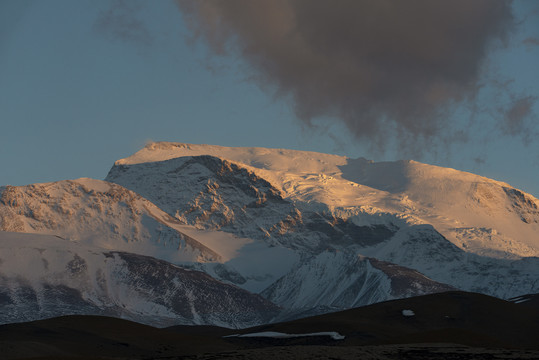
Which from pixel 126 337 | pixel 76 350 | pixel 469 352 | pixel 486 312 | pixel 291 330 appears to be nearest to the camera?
pixel 469 352

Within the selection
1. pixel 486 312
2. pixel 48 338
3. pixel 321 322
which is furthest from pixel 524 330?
pixel 48 338

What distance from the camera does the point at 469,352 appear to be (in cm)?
10206

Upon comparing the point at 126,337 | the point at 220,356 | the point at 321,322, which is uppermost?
the point at 321,322

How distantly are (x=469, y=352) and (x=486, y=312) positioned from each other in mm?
96958

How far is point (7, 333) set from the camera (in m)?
162

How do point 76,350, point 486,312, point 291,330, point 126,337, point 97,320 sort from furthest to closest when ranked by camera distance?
point 486,312
point 291,330
point 97,320
point 126,337
point 76,350

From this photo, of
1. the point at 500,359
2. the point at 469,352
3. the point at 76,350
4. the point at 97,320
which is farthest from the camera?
the point at 97,320

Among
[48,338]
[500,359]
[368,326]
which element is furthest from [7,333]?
[500,359]

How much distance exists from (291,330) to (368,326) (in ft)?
49.2

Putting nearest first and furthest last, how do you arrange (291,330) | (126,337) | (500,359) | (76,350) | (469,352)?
(500,359) → (469,352) → (76,350) → (126,337) → (291,330)

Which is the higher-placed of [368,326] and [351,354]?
[368,326]

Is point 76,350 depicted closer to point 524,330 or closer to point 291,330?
point 291,330

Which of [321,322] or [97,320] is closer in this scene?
[97,320]

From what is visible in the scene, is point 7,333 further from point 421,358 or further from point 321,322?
point 421,358
